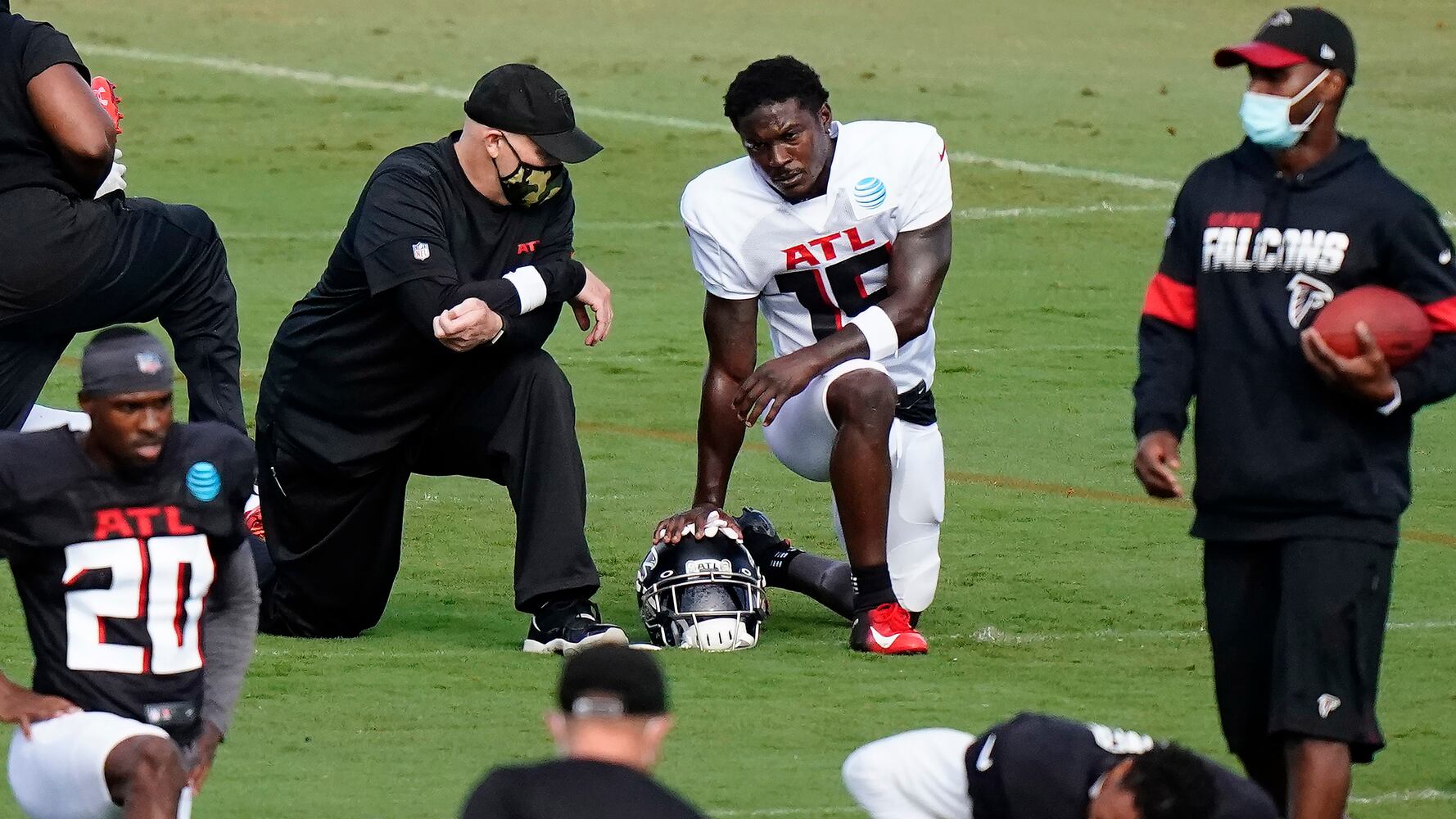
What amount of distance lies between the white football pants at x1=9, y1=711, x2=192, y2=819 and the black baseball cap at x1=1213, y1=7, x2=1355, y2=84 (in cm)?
264

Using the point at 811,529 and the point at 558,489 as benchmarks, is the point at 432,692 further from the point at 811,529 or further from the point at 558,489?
the point at 811,529

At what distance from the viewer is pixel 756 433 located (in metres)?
11.6

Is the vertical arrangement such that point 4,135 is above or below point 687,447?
above

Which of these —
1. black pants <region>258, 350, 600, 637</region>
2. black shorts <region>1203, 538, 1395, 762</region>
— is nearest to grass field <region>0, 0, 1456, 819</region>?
black pants <region>258, 350, 600, 637</region>

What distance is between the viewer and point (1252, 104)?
18.3ft

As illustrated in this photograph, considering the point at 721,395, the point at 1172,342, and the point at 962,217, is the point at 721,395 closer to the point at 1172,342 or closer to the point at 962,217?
the point at 1172,342

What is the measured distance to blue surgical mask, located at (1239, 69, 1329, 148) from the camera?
5.55 meters

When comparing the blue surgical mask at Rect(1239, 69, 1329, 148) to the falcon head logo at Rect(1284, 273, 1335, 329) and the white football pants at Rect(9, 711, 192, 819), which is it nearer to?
the falcon head logo at Rect(1284, 273, 1335, 329)

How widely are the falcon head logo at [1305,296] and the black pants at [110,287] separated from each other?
3.85 metres

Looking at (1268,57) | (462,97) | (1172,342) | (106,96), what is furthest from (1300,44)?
(462,97)

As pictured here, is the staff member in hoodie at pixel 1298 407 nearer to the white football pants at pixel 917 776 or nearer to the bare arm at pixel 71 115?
the white football pants at pixel 917 776

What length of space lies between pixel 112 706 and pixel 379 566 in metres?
2.75

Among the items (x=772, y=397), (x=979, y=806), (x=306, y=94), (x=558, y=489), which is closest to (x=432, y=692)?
(x=558, y=489)

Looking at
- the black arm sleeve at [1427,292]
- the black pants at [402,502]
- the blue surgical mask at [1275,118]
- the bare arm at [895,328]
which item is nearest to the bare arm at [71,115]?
the black pants at [402,502]
